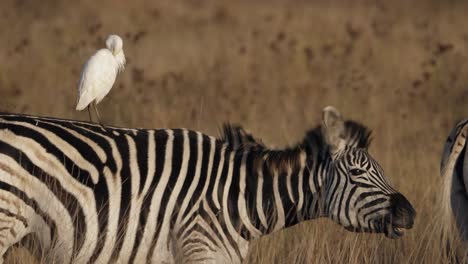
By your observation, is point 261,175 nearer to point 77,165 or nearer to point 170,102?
point 77,165

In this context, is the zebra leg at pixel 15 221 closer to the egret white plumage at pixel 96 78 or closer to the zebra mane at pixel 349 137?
the zebra mane at pixel 349 137

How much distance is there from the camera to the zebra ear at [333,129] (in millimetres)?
5449

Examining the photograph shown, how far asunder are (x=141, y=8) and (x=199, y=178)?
43.3 feet

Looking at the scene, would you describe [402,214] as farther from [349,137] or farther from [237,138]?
[237,138]

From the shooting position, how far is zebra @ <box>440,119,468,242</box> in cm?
637

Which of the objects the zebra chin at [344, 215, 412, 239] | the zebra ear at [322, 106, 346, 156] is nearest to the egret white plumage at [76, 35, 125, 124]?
the zebra ear at [322, 106, 346, 156]

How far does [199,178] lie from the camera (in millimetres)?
5504

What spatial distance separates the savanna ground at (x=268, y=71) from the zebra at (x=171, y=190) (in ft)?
4.65

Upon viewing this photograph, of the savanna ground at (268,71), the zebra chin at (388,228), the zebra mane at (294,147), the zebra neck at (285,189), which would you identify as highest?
the savanna ground at (268,71)

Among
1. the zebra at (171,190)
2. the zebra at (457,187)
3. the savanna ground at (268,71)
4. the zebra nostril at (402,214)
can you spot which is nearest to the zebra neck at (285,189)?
the zebra at (171,190)

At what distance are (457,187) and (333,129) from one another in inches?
54.4

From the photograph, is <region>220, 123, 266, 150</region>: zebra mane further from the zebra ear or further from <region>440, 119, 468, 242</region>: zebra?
<region>440, 119, 468, 242</region>: zebra

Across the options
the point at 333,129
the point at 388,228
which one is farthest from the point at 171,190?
the point at 388,228

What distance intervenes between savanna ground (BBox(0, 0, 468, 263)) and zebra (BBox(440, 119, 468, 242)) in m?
0.64
